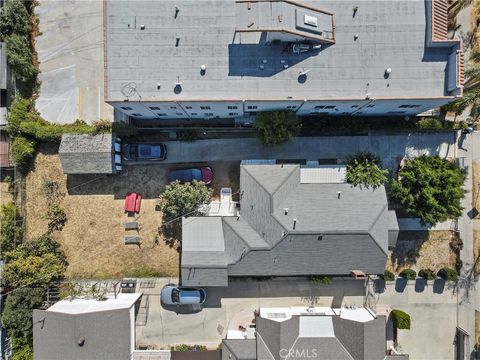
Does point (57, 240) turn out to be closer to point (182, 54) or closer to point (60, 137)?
point (60, 137)

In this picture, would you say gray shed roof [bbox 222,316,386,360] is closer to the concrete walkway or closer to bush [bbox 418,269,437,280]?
bush [bbox 418,269,437,280]

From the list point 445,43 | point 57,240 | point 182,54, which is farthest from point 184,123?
point 445,43

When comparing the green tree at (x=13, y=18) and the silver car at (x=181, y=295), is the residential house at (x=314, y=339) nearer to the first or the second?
the silver car at (x=181, y=295)

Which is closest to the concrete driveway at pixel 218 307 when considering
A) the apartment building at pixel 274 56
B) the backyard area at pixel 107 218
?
the backyard area at pixel 107 218

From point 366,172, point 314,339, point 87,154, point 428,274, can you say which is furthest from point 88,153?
point 428,274

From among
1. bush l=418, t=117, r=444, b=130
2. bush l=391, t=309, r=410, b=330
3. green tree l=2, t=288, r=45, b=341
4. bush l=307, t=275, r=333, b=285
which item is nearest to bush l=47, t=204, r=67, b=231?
green tree l=2, t=288, r=45, b=341

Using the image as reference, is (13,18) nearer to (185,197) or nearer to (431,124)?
(185,197)
